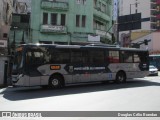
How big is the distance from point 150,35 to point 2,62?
51006 mm

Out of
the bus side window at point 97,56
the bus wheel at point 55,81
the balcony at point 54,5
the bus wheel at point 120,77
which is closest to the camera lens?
the bus wheel at point 55,81

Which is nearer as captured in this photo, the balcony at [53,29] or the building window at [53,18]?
the balcony at [53,29]

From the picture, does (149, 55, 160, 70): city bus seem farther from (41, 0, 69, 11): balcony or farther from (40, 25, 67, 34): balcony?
(41, 0, 69, 11): balcony

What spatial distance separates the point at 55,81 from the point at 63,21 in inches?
773

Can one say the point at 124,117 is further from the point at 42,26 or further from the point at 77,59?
the point at 42,26

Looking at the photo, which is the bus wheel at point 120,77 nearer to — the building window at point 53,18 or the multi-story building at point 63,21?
the multi-story building at point 63,21

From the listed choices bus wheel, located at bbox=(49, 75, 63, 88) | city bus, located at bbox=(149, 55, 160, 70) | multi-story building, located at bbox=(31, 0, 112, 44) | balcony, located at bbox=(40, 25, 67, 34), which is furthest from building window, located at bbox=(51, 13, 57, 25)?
city bus, located at bbox=(149, 55, 160, 70)

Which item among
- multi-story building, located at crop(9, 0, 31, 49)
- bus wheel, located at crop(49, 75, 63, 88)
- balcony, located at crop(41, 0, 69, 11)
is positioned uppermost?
balcony, located at crop(41, 0, 69, 11)

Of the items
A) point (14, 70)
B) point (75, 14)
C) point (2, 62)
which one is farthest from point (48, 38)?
point (14, 70)

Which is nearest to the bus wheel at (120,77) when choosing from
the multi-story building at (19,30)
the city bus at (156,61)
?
the multi-story building at (19,30)

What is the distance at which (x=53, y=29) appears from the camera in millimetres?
34031

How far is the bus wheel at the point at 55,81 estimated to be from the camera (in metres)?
16.5

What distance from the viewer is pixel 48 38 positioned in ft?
112

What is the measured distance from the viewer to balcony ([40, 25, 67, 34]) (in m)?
33.7
